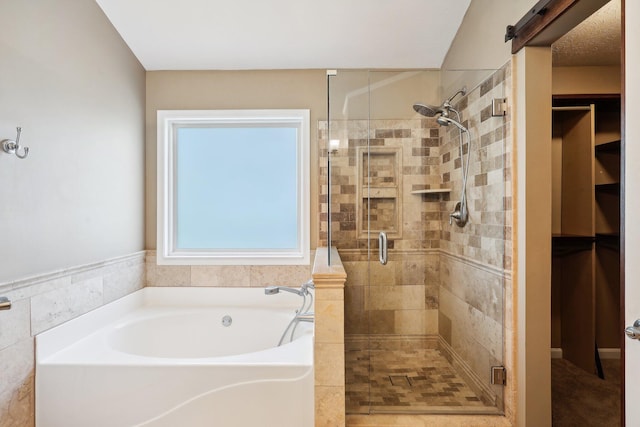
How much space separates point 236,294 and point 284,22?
204 cm

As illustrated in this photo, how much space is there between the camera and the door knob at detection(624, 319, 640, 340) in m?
1.10

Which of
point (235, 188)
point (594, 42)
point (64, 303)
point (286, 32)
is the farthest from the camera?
point (235, 188)

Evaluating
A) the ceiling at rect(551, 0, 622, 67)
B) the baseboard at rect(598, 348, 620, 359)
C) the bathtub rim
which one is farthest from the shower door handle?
the baseboard at rect(598, 348, 620, 359)

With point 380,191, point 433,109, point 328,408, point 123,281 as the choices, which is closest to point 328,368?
point 328,408

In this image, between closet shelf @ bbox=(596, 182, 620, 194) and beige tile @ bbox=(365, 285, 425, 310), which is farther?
closet shelf @ bbox=(596, 182, 620, 194)

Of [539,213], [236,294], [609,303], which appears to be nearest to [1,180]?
[236,294]

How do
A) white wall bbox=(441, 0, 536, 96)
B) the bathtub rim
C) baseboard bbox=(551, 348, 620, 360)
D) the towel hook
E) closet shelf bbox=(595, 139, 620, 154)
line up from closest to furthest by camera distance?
the towel hook → the bathtub rim → white wall bbox=(441, 0, 536, 96) → closet shelf bbox=(595, 139, 620, 154) → baseboard bbox=(551, 348, 620, 360)

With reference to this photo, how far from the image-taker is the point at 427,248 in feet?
6.24

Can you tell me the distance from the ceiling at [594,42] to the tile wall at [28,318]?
3228 millimetres

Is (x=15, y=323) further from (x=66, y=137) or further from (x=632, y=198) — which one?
(x=632, y=198)

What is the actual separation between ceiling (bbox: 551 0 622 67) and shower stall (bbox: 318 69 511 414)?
754 mm

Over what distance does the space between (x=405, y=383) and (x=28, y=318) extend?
6.34 feet

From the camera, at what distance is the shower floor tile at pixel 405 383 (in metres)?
1.85

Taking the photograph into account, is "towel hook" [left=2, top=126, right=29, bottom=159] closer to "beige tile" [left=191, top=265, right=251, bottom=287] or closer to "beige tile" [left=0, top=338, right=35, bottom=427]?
"beige tile" [left=0, top=338, right=35, bottom=427]
